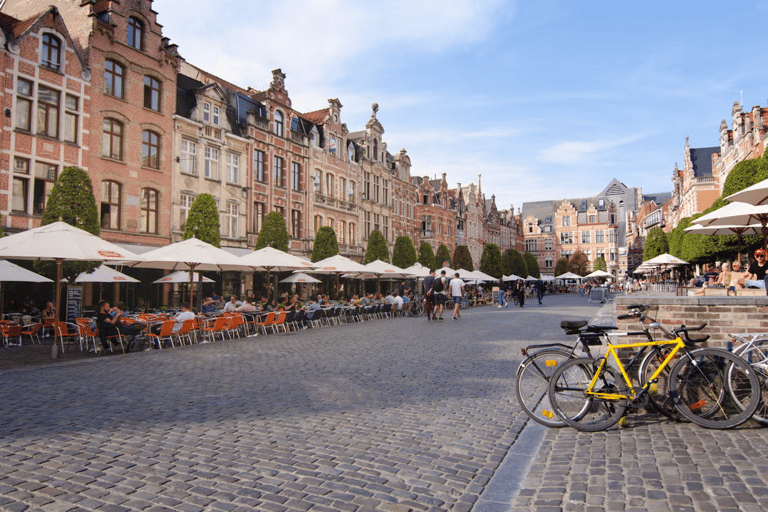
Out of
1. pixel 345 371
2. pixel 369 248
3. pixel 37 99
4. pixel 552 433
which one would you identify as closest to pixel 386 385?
pixel 345 371

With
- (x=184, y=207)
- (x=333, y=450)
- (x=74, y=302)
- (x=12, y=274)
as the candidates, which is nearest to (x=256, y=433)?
(x=333, y=450)

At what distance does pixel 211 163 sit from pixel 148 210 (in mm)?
5078

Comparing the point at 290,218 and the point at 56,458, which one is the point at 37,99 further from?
the point at 56,458

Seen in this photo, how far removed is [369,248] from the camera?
39.1 meters

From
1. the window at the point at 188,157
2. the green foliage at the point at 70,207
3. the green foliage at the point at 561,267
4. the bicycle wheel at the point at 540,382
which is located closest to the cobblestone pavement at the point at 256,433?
the bicycle wheel at the point at 540,382

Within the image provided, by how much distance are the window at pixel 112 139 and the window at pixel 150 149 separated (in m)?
1.07

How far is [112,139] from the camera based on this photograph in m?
24.2

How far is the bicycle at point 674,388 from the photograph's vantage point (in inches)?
206

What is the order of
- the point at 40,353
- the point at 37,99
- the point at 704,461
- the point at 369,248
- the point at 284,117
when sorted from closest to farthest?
the point at 704,461, the point at 40,353, the point at 37,99, the point at 284,117, the point at 369,248

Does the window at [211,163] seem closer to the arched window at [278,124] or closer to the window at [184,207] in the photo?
the window at [184,207]

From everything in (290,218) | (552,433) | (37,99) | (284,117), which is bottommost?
(552,433)

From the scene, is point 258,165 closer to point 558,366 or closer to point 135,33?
point 135,33

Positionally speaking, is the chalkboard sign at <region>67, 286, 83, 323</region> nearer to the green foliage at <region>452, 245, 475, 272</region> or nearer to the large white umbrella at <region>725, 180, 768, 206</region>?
the large white umbrella at <region>725, 180, 768, 206</region>

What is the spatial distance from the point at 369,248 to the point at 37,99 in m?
22.4
